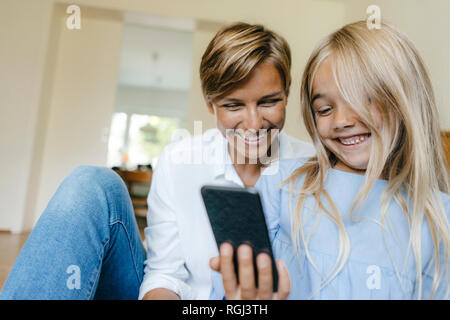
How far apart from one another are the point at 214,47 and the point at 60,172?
0.36 meters

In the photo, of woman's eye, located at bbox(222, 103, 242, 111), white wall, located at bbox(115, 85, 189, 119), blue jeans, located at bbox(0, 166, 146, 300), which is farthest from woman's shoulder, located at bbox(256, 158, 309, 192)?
white wall, located at bbox(115, 85, 189, 119)

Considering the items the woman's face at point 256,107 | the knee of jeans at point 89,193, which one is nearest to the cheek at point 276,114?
the woman's face at point 256,107

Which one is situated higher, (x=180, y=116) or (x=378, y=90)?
(x=180, y=116)

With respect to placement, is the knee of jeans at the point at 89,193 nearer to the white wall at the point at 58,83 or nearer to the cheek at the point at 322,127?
the white wall at the point at 58,83

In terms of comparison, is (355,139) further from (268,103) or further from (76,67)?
(76,67)

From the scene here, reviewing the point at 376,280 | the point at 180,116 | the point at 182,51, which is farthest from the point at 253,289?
the point at 180,116

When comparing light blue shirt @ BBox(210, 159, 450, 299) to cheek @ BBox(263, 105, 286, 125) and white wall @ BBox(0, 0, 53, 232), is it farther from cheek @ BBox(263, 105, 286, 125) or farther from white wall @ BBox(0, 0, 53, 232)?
white wall @ BBox(0, 0, 53, 232)

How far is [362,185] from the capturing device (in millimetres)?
399

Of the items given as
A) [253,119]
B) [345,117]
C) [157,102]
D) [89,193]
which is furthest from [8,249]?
[157,102]

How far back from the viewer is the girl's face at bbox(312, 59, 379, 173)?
372 millimetres

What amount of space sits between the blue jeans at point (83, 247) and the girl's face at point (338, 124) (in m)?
0.29

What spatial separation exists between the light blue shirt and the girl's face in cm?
3

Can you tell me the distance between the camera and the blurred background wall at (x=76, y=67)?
498mm
